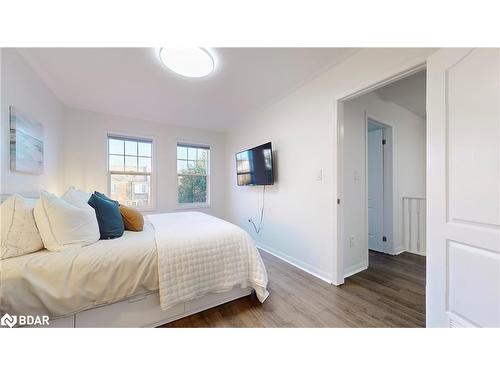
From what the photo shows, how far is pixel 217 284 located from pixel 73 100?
10.5 ft

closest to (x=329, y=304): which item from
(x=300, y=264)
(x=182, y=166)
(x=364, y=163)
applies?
(x=300, y=264)

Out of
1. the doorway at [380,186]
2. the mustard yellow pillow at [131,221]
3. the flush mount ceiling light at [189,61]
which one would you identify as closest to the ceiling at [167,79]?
the flush mount ceiling light at [189,61]

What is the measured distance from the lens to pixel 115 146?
314 cm

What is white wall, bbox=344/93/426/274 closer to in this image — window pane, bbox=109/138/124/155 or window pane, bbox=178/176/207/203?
window pane, bbox=178/176/207/203

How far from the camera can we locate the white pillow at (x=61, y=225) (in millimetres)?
1136

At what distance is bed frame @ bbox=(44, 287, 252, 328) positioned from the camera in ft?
3.65

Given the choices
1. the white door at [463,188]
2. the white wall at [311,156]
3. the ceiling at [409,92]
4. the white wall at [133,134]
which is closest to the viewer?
the white door at [463,188]

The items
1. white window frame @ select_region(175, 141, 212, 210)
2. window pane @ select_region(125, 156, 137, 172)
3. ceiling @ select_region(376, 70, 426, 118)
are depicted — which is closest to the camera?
ceiling @ select_region(376, 70, 426, 118)

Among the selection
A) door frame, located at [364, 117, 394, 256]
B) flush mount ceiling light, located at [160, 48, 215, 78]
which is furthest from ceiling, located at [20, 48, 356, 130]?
Result: door frame, located at [364, 117, 394, 256]

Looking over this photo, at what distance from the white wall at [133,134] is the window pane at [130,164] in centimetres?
31

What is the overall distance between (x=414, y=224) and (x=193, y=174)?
405 cm

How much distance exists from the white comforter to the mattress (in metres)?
0.10

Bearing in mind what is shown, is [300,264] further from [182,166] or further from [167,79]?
[182,166]

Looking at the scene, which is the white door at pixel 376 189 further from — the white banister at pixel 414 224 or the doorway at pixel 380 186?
the white banister at pixel 414 224
